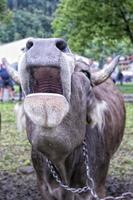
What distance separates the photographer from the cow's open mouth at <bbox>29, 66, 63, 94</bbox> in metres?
3.93

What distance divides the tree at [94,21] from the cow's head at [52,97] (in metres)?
27.8

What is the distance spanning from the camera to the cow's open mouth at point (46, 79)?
393 centimetres

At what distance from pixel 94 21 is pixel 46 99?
96.6 feet

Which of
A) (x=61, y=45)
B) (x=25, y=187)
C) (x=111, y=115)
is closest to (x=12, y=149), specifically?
(x=25, y=187)

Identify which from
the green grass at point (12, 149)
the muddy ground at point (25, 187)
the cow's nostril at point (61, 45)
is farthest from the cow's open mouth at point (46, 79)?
the green grass at point (12, 149)

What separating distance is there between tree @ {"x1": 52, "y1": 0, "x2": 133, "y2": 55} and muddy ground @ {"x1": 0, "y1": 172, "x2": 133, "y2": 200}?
2374 centimetres

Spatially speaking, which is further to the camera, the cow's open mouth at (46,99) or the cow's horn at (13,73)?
the cow's horn at (13,73)

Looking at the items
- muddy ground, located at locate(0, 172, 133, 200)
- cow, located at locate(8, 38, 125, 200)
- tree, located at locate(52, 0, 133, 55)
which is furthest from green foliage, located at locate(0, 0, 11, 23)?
cow, located at locate(8, 38, 125, 200)

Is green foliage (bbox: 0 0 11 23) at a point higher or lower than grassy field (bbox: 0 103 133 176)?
lower

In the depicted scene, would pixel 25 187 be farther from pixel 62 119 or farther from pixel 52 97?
pixel 52 97

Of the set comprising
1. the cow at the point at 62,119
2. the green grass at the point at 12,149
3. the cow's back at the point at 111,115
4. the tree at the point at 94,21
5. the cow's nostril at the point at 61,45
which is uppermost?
the cow's nostril at the point at 61,45

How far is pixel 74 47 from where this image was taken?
34.0m

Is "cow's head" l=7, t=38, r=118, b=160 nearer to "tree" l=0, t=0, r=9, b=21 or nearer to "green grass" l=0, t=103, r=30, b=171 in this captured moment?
"green grass" l=0, t=103, r=30, b=171

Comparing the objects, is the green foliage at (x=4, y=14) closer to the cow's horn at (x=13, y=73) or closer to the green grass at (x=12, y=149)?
the green grass at (x=12, y=149)
